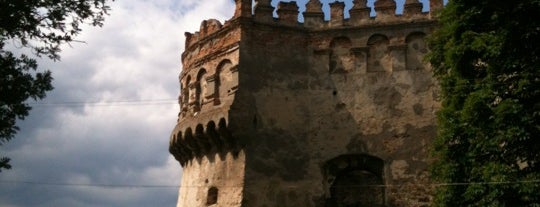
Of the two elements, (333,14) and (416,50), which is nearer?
(416,50)

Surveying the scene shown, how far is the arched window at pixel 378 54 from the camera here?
17.5 metres

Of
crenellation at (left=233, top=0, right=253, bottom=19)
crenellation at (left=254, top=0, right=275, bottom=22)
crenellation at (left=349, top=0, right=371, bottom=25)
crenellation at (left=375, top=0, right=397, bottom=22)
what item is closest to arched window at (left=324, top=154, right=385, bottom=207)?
crenellation at (left=349, top=0, right=371, bottom=25)

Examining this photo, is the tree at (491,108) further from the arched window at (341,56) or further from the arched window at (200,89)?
the arched window at (200,89)

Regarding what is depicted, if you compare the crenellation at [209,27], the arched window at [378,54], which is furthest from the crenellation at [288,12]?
the arched window at [378,54]

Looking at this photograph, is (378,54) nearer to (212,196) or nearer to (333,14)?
(333,14)

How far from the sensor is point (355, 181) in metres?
18.5

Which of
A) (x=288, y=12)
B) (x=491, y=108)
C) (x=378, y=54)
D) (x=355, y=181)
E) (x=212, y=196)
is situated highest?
(x=288, y=12)

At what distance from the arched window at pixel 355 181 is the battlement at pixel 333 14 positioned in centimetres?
382

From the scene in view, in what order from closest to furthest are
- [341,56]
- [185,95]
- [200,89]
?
1. [341,56]
2. [200,89]
3. [185,95]

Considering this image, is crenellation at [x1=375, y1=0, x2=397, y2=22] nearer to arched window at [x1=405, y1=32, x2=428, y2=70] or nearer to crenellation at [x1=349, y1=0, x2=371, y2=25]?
crenellation at [x1=349, y1=0, x2=371, y2=25]

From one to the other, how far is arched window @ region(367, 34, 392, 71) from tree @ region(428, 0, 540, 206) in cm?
406

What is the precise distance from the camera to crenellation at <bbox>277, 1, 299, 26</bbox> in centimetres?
1806

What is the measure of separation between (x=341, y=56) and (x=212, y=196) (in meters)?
5.18

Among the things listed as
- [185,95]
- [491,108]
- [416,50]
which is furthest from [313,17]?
[491,108]
